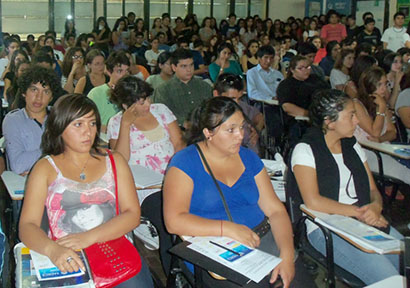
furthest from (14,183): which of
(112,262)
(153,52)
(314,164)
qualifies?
(153,52)

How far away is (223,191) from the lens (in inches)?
92.0

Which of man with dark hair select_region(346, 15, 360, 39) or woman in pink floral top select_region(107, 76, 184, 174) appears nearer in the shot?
woman in pink floral top select_region(107, 76, 184, 174)

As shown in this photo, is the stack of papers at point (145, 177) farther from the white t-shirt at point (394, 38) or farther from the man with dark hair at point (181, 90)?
the white t-shirt at point (394, 38)

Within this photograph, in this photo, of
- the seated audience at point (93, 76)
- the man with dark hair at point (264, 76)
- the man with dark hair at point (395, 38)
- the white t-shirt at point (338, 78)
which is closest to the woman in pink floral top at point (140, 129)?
the seated audience at point (93, 76)

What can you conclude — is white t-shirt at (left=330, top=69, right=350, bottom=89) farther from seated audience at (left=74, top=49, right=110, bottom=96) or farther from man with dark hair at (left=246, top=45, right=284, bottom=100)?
seated audience at (left=74, top=49, right=110, bottom=96)

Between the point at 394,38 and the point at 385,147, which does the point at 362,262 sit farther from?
the point at 394,38

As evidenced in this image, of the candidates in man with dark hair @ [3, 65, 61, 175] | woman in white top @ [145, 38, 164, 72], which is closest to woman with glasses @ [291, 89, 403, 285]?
man with dark hair @ [3, 65, 61, 175]

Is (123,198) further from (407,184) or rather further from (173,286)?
(407,184)

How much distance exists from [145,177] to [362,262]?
1.32m

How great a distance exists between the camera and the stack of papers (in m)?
2.95

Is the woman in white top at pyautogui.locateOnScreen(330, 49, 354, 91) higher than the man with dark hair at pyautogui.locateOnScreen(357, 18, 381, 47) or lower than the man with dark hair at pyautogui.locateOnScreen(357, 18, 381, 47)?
lower

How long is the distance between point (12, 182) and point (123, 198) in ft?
2.77

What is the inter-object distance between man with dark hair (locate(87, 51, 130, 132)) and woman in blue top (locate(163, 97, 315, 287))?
2146 mm

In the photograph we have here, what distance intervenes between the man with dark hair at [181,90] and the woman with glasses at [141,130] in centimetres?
115
